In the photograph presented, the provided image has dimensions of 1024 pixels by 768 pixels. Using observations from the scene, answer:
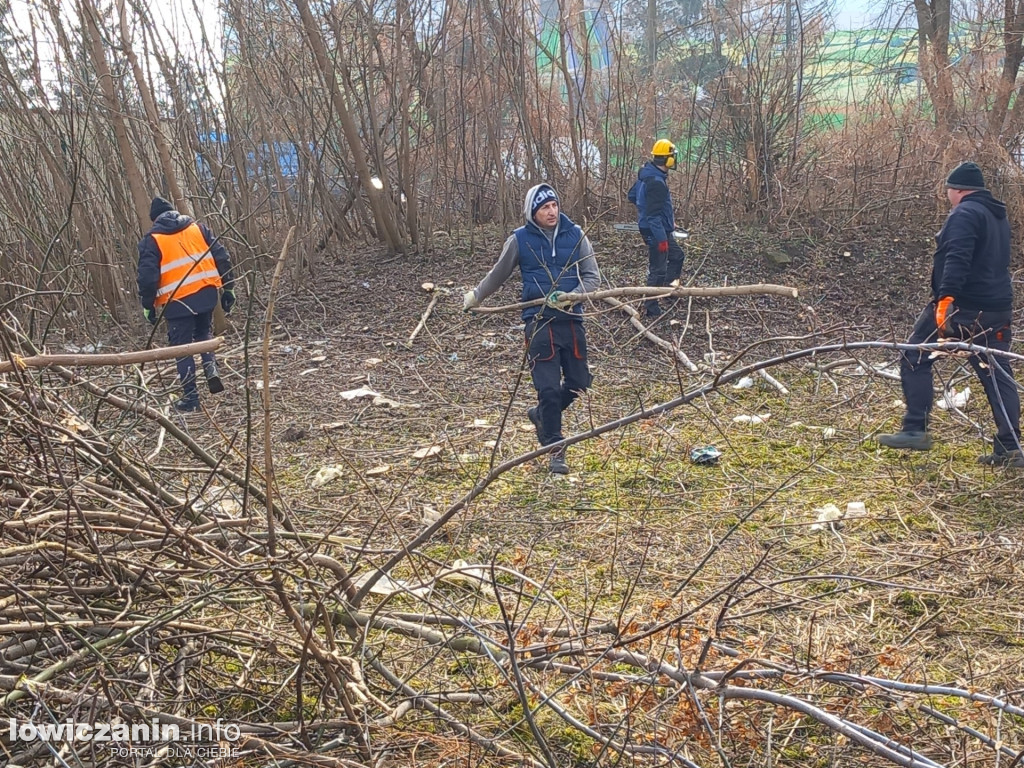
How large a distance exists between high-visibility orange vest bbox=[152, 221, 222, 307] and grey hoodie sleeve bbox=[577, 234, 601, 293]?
2860 mm

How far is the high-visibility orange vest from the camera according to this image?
607 centimetres

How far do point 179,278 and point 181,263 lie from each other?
126 millimetres

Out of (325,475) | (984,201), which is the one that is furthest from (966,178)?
(325,475)

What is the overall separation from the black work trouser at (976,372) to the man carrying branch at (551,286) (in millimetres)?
1873

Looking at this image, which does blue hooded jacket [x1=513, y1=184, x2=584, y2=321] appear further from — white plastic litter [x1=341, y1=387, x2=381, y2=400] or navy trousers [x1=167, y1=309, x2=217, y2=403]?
navy trousers [x1=167, y1=309, x2=217, y2=403]

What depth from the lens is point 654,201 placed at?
8016 millimetres

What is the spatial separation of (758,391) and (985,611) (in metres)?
3.35

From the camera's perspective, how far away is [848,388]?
6363 mm

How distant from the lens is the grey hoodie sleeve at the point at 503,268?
4.98m

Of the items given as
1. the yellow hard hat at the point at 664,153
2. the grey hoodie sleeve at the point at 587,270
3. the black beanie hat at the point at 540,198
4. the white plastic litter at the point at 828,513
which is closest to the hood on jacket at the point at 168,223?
the black beanie hat at the point at 540,198

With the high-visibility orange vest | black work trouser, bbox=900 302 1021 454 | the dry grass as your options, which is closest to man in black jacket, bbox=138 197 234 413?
the high-visibility orange vest

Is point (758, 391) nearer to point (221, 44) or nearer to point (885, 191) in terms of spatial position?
point (885, 191)

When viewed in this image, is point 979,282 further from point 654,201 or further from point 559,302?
point 654,201

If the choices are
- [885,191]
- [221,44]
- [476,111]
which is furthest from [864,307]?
[221,44]
